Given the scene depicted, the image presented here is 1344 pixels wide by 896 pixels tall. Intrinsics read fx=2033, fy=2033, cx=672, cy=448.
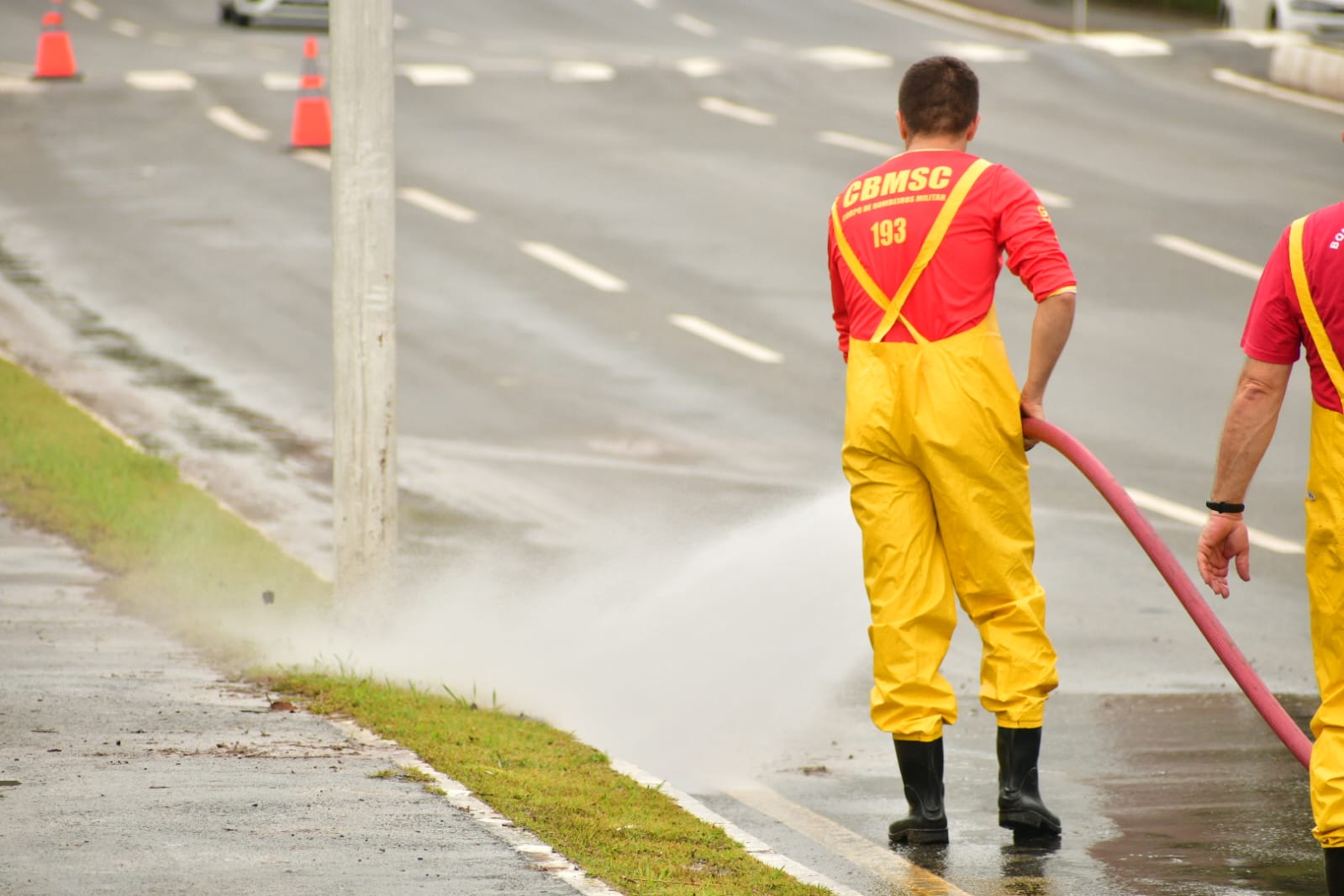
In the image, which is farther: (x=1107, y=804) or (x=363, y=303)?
(x=363, y=303)

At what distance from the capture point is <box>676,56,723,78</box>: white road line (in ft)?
82.5

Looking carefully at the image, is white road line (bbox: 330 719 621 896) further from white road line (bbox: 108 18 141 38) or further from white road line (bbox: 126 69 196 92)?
white road line (bbox: 108 18 141 38)

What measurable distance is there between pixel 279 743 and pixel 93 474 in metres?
4.18

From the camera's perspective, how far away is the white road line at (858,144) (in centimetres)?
2033

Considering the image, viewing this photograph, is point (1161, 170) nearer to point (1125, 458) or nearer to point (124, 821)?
point (1125, 458)

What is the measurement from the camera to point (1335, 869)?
4.66 metres

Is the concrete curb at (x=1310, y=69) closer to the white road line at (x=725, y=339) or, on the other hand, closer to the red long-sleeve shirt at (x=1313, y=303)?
the white road line at (x=725, y=339)

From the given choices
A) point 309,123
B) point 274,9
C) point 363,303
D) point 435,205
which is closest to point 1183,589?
point 363,303

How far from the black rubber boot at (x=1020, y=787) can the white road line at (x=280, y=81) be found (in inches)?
781

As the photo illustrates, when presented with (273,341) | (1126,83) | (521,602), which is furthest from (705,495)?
(1126,83)

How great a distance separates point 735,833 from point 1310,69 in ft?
68.5

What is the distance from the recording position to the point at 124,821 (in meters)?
5.05

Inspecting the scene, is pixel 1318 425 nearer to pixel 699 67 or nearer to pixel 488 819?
pixel 488 819

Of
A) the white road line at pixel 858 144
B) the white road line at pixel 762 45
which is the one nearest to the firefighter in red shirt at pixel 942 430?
the white road line at pixel 858 144
